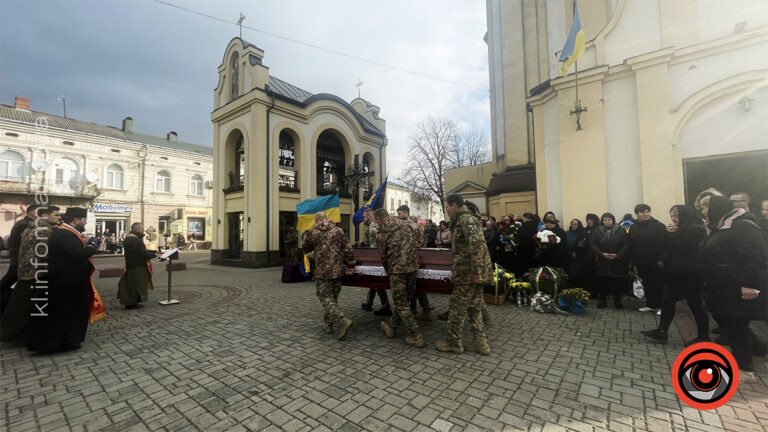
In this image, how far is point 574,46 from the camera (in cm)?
814

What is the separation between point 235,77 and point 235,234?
26.9ft

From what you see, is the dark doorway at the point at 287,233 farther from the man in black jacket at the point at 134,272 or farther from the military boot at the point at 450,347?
the military boot at the point at 450,347

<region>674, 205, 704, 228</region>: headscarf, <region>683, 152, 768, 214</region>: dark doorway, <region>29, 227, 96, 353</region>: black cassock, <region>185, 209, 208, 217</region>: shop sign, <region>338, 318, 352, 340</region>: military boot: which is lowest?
<region>338, 318, 352, 340</region>: military boot

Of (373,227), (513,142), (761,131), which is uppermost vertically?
(513,142)

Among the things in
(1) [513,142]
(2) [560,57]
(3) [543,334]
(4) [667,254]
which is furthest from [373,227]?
(1) [513,142]

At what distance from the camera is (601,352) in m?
3.76

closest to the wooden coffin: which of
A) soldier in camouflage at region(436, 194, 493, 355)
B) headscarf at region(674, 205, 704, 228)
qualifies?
soldier in camouflage at region(436, 194, 493, 355)

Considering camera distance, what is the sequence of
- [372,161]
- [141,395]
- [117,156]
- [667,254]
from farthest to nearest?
[117,156] → [372,161] → [667,254] → [141,395]

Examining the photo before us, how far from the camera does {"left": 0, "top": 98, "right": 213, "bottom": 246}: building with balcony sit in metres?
19.8

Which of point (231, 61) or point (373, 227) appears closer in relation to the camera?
point (373, 227)

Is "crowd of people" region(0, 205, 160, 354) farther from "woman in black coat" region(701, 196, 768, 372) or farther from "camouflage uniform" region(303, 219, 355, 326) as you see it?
"woman in black coat" region(701, 196, 768, 372)

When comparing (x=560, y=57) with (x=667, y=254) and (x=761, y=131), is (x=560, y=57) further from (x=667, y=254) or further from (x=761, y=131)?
(x=667, y=254)

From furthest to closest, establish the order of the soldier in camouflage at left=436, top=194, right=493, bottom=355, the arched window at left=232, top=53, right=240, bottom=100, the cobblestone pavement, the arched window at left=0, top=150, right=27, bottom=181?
the arched window at left=0, top=150, right=27, bottom=181 → the arched window at left=232, top=53, right=240, bottom=100 → the soldier in camouflage at left=436, top=194, right=493, bottom=355 → the cobblestone pavement

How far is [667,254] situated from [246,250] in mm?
14288
